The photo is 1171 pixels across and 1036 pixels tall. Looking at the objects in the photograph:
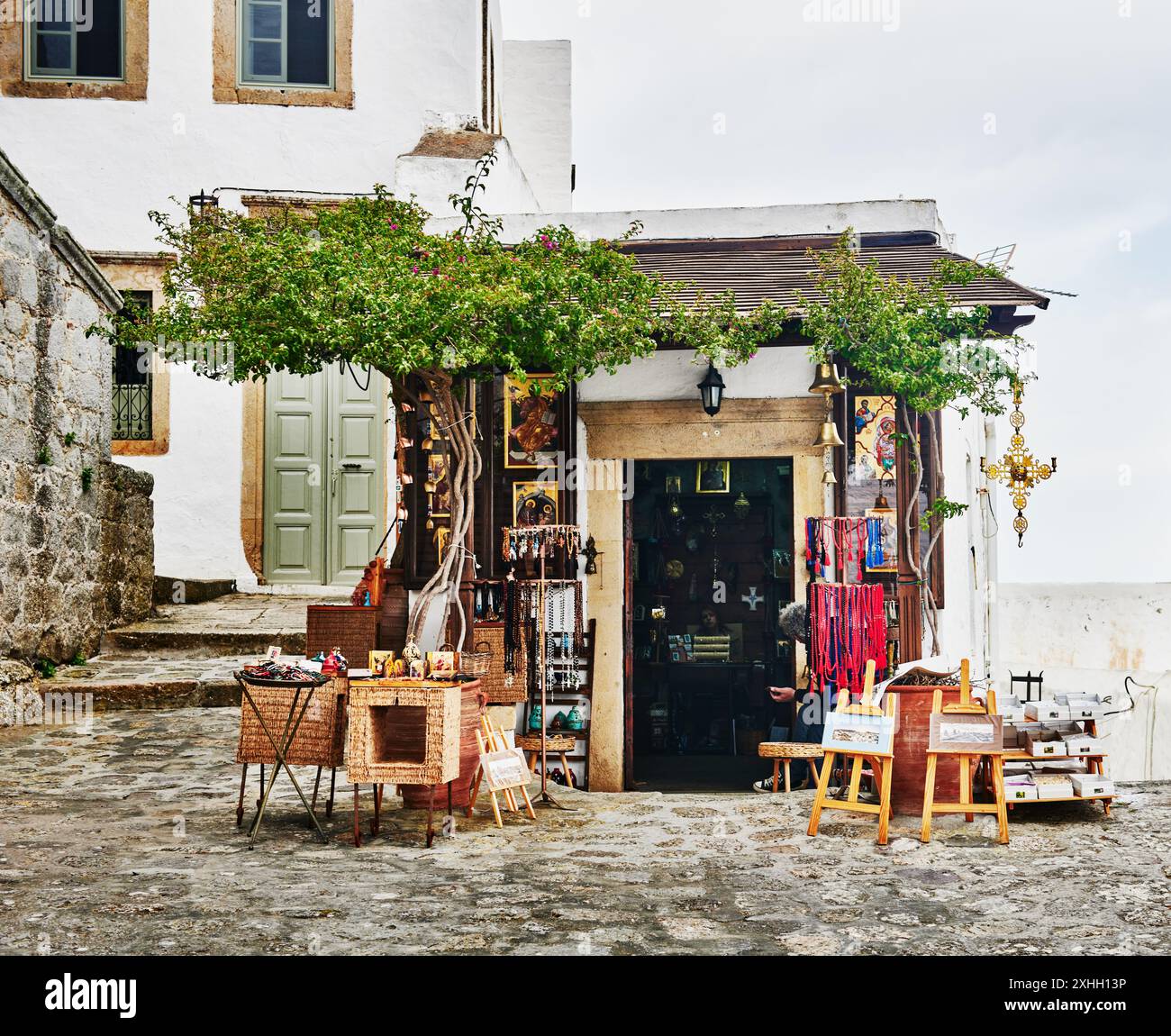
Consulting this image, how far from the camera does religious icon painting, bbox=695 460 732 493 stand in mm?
12148

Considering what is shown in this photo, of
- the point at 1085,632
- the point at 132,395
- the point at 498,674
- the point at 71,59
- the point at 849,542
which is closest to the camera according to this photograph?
the point at 498,674

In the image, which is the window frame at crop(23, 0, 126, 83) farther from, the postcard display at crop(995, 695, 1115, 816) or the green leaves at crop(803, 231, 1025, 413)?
the postcard display at crop(995, 695, 1115, 816)

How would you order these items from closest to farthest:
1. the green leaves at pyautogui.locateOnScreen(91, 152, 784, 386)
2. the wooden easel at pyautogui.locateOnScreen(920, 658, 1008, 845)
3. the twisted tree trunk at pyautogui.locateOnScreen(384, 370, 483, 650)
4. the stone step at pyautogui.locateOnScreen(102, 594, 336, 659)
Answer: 1. the wooden easel at pyautogui.locateOnScreen(920, 658, 1008, 845)
2. the green leaves at pyautogui.locateOnScreen(91, 152, 784, 386)
3. the twisted tree trunk at pyautogui.locateOnScreen(384, 370, 483, 650)
4. the stone step at pyautogui.locateOnScreen(102, 594, 336, 659)

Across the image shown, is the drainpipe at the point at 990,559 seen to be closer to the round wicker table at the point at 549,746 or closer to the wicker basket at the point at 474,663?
the round wicker table at the point at 549,746

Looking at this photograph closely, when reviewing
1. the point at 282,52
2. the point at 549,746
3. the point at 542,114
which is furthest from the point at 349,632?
the point at 542,114

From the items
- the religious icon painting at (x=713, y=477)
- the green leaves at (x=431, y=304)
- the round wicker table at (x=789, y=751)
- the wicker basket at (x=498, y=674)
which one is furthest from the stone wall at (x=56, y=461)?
the round wicker table at (x=789, y=751)

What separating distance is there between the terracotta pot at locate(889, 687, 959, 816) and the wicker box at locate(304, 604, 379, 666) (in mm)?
3613

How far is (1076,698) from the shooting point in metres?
8.23

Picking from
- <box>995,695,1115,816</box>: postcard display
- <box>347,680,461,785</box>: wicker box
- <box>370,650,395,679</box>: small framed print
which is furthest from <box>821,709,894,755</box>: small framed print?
<box>370,650,395,679</box>: small framed print

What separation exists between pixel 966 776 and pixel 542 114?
12.0m

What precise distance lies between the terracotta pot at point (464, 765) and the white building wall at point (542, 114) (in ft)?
34.0

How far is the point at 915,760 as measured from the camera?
7.83 metres

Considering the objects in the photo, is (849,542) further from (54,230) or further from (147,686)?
(54,230)
